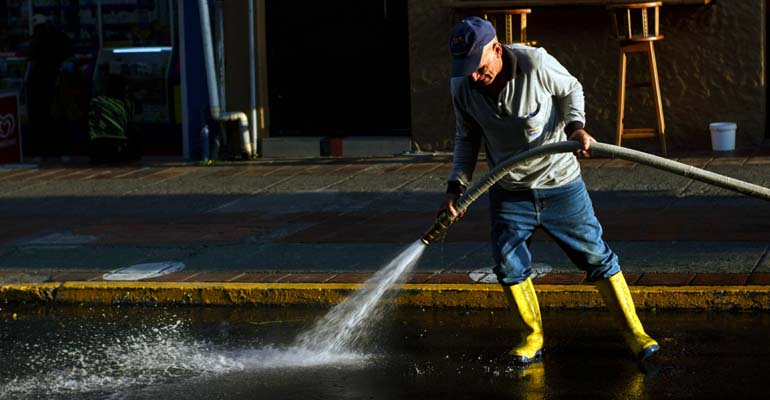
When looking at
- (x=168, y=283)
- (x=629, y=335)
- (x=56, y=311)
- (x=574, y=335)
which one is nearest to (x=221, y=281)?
(x=168, y=283)

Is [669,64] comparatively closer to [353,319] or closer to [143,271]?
[143,271]

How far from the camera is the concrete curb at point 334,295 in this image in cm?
719

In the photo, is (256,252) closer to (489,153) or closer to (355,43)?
(489,153)

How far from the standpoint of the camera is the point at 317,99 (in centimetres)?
1452

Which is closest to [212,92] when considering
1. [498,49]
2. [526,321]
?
[526,321]

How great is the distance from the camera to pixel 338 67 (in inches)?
567

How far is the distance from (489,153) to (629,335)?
1.12 metres

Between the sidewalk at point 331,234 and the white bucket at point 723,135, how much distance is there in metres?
0.43

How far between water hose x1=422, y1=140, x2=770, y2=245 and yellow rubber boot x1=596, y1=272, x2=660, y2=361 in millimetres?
600

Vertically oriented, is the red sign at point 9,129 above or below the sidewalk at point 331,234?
above

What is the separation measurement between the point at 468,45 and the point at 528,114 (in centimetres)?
50

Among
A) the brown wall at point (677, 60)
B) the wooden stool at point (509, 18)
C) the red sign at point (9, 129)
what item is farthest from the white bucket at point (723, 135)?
the red sign at point (9, 129)

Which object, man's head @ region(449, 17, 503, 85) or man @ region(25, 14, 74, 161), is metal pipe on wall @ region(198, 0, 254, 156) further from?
man's head @ region(449, 17, 503, 85)

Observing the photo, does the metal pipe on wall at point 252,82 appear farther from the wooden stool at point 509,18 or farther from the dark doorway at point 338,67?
the wooden stool at point 509,18
